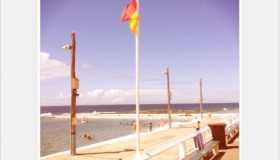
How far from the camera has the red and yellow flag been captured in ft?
23.0

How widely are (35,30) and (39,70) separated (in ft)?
3.37

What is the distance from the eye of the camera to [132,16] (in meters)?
7.08

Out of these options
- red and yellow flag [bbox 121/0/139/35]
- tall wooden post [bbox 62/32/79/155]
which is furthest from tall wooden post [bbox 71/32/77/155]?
red and yellow flag [bbox 121/0/139/35]

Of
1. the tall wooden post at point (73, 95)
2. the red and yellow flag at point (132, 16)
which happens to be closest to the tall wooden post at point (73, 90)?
the tall wooden post at point (73, 95)

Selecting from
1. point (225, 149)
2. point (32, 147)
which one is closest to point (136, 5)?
point (32, 147)

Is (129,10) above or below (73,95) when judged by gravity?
above

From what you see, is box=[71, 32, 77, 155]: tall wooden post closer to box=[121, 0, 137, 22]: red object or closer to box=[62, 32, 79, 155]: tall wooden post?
box=[62, 32, 79, 155]: tall wooden post

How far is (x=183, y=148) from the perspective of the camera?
722 centimetres

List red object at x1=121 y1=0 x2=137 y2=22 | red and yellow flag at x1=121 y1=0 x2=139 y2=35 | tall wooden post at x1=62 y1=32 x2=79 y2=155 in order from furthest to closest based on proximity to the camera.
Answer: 1. tall wooden post at x1=62 y1=32 x2=79 y2=155
2. red object at x1=121 y1=0 x2=137 y2=22
3. red and yellow flag at x1=121 y1=0 x2=139 y2=35

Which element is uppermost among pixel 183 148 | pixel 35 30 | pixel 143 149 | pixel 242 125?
pixel 35 30

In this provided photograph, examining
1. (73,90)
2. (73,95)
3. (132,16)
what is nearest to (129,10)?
(132,16)

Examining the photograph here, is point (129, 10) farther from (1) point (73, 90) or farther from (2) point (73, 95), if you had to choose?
(2) point (73, 95)

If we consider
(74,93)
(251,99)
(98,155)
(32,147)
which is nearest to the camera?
(251,99)

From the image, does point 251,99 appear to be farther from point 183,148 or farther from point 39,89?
point 39,89
